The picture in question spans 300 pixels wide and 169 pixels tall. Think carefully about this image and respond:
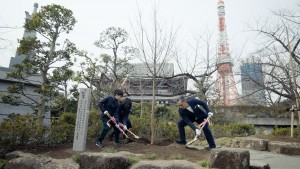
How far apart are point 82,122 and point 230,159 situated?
161 inches

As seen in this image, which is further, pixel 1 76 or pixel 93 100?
pixel 93 100

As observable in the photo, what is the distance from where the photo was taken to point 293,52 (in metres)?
11.8

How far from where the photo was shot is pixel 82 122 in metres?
6.56

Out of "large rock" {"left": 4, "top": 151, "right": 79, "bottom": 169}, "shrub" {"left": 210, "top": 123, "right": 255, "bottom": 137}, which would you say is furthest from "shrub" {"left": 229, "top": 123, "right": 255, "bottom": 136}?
"large rock" {"left": 4, "top": 151, "right": 79, "bottom": 169}

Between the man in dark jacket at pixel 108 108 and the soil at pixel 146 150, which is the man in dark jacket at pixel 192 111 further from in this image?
the man in dark jacket at pixel 108 108

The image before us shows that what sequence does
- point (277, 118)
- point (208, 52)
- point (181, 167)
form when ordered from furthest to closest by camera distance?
point (277, 118) → point (208, 52) → point (181, 167)

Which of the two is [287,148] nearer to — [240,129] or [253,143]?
[253,143]

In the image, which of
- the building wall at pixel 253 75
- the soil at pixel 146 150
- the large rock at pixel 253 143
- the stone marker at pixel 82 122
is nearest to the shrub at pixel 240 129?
the building wall at pixel 253 75

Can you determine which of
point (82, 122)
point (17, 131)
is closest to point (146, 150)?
point (82, 122)

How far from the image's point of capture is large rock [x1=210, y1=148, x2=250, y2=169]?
408cm

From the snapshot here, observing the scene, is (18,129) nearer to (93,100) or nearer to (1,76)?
(1,76)

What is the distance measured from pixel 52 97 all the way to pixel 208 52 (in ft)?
24.3

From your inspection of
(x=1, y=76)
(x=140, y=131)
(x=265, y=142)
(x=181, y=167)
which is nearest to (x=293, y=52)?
(x=265, y=142)

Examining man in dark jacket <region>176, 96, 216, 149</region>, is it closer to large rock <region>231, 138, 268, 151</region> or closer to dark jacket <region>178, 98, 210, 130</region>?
dark jacket <region>178, 98, 210, 130</region>
